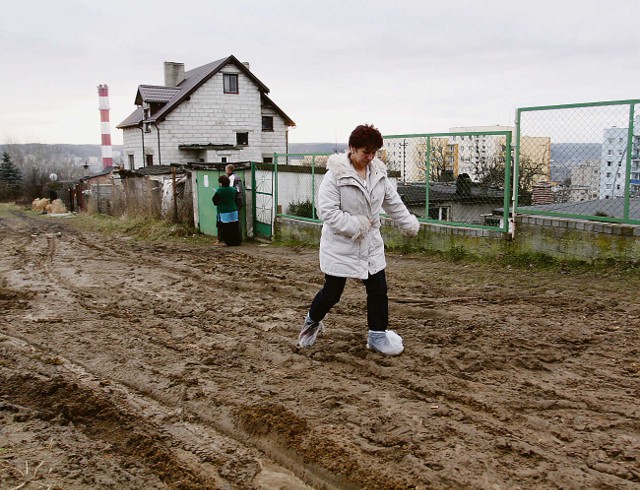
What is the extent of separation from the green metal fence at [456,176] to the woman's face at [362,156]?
4.97 metres

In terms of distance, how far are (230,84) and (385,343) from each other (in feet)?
Result: 118

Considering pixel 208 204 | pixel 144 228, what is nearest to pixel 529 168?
pixel 208 204

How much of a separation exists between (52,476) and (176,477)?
27.4 inches

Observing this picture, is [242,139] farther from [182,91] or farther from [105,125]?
[105,125]

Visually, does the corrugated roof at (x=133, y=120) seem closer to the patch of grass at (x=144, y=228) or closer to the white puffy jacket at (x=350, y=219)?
the patch of grass at (x=144, y=228)

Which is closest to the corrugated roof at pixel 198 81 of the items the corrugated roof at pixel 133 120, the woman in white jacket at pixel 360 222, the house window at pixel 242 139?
the corrugated roof at pixel 133 120

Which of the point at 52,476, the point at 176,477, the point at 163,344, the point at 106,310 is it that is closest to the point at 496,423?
the point at 176,477

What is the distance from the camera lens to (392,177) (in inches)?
444

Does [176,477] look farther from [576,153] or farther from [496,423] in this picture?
[576,153]

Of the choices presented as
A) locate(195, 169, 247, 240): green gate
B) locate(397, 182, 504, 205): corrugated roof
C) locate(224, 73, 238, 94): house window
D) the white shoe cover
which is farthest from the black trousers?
locate(224, 73, 238, 94): house window

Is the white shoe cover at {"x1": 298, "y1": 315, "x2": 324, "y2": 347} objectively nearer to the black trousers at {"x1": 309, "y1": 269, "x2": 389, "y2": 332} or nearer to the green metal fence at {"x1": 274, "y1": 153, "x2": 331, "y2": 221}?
the black trousers at {"x1": 309, "y1": 269, "x2": 389, "y2": 332}

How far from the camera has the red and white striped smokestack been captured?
53.6 meters

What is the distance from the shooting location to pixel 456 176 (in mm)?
9891

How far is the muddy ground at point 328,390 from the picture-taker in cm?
334
